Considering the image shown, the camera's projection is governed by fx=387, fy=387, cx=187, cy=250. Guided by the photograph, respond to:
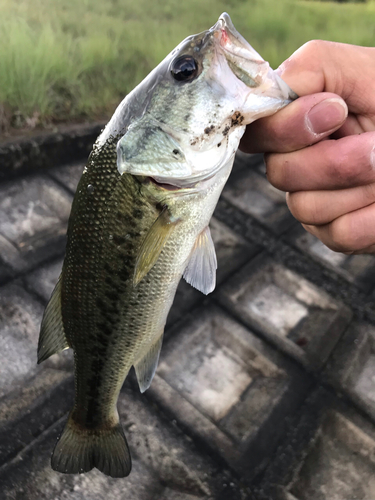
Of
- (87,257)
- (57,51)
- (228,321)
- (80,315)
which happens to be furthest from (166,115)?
(57,51)

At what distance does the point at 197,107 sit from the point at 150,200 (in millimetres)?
261

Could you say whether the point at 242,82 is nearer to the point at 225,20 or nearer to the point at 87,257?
the point at 225,20

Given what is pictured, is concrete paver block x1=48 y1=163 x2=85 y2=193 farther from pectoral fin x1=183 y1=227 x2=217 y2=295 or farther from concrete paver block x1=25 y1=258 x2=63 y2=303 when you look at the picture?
pectoral fin x1=183 y1=227 x2=217 y2=295

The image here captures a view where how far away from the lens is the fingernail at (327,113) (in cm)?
104

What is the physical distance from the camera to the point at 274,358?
2.08 meters

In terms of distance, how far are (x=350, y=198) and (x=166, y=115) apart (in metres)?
0.67

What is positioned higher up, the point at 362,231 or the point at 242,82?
the point at 242,82

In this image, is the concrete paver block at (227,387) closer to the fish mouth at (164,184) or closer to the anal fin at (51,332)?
the anal fin at (51,332)

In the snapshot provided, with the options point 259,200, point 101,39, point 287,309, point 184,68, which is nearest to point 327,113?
point 184,68

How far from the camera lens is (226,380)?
197 centimetres

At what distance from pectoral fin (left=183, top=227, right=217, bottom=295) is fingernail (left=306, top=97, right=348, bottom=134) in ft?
1.37

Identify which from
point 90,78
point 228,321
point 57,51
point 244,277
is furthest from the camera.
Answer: point 90,78

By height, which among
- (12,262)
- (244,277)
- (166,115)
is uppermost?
(166,115)

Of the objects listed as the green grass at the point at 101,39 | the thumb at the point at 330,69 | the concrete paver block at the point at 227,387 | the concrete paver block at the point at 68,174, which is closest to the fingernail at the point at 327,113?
the thumb at the point at 330,69
